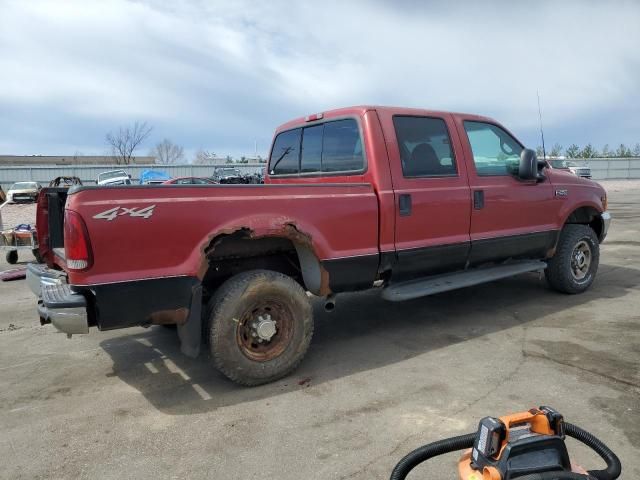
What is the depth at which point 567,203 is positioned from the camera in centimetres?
558

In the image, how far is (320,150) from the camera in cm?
477

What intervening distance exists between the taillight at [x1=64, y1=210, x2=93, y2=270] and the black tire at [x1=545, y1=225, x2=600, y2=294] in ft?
16.2

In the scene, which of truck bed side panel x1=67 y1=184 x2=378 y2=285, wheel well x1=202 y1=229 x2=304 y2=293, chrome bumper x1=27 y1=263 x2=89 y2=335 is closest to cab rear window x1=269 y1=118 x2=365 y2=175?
truck bed side panel x1=67 y1=184 x2=378 y2=285

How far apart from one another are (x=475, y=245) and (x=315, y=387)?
7.14 feet

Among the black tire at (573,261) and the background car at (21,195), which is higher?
the background car at (21,195)

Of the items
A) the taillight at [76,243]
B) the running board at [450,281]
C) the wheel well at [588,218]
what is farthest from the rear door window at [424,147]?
the taillight at [76,243]

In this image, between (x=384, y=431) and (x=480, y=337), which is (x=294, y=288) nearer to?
(x=384, y=431)

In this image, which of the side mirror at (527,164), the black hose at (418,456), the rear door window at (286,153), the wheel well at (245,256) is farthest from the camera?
the rear door window at (286,153)

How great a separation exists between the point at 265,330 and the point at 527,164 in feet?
10.3

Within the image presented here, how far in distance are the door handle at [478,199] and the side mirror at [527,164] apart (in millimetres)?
557

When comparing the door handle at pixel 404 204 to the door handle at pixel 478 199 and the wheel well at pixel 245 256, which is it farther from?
the wheel well at pixel 245 256

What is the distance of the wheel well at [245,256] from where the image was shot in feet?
11.9

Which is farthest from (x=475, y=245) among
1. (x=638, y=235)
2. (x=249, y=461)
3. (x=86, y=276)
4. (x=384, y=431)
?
(x=638, y=235)

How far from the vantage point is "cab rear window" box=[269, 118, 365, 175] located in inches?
172
